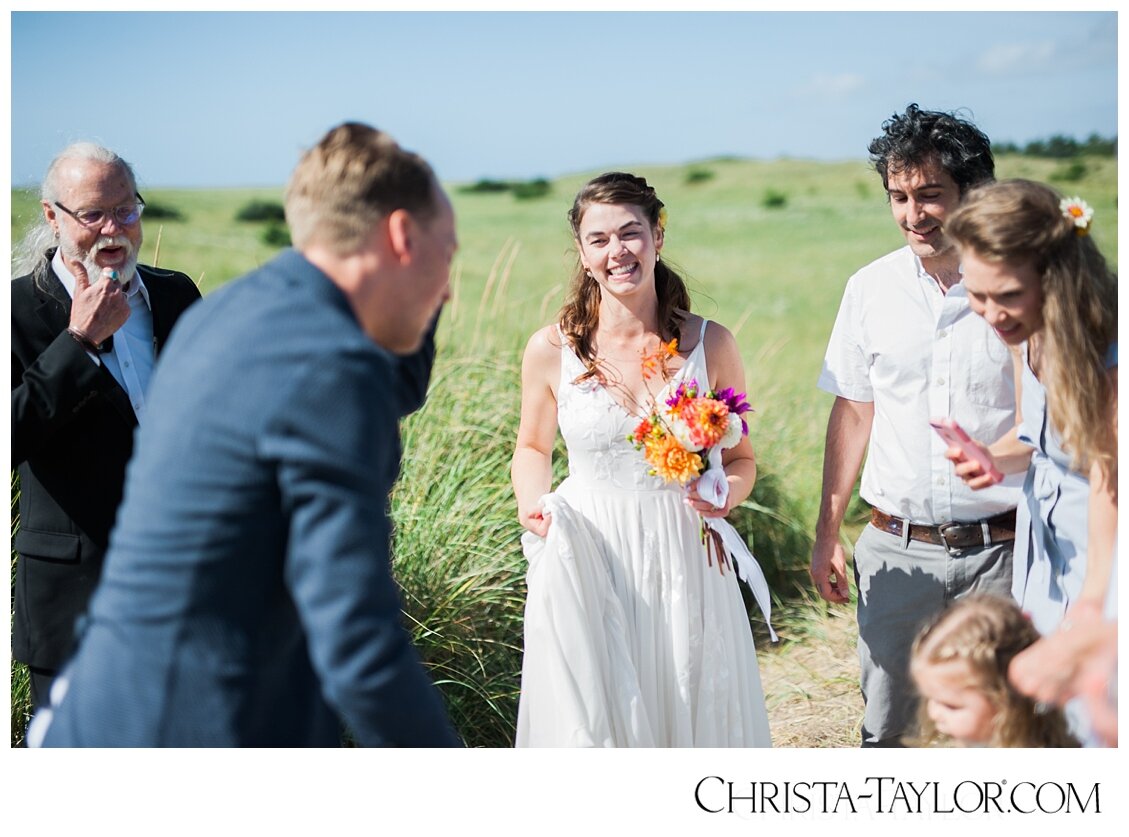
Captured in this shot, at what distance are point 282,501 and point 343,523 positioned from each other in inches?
5.4

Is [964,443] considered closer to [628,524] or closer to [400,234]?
[628,524]

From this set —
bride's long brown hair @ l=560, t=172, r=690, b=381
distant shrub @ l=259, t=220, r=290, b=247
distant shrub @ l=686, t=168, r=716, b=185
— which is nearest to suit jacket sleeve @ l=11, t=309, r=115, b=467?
bride's long brown hair @ l=560, t=172, r=690, b=381

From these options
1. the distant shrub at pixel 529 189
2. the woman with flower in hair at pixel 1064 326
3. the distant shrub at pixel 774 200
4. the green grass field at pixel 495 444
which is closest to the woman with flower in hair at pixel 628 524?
the green grass field at pixel 495 444

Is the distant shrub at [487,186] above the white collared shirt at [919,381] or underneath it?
above

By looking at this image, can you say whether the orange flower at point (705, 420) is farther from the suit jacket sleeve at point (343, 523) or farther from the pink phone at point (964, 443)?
the suit jacket sleeve at point (343, 523)

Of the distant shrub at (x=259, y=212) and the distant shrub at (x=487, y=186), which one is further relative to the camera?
the distant shrub at (x=487, y=186)

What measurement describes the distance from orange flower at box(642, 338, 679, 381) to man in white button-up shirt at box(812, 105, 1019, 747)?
0.59 meters

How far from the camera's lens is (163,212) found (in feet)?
48.0

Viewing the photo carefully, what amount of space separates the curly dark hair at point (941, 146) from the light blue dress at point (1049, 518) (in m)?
0.78

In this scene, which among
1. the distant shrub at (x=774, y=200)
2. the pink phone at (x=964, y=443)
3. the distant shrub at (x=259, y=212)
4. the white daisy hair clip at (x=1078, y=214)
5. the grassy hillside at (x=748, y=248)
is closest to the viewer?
the white daisy hair clip at (x=1078, y=214)

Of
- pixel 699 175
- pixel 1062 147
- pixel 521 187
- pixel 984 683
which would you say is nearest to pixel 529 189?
pixel 521 187

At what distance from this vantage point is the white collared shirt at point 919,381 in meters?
3.14
